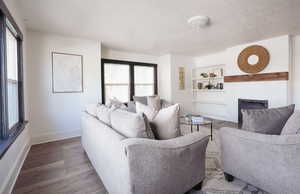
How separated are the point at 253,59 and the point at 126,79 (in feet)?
12.6

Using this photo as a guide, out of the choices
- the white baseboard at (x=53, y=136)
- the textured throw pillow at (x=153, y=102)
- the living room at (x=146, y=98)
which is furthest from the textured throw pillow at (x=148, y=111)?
the textured throw pillow at (x=153, y=102)

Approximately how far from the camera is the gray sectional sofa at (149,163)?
112cm

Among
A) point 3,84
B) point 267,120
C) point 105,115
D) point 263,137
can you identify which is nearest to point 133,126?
point 105,115

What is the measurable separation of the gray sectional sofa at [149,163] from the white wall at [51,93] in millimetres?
2339

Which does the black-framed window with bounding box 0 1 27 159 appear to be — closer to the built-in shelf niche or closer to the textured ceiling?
the textured ceiling

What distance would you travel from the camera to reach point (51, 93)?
3350 mm

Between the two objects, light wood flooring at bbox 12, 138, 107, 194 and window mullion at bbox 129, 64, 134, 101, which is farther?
window mullion at bbox 129, 64, 134, 101

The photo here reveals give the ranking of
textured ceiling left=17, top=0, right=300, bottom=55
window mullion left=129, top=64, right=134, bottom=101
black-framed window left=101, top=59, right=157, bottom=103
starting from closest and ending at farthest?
textured ceiling left=17, top=0, right=300, bottom=55 → black-framed window left=101, top=59, right=157, bottom=103 → window mullion left=129, top=64, right=134, bottom=101

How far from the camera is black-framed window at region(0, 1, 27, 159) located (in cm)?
166

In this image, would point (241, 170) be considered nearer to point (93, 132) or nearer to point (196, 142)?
point (196, 142)

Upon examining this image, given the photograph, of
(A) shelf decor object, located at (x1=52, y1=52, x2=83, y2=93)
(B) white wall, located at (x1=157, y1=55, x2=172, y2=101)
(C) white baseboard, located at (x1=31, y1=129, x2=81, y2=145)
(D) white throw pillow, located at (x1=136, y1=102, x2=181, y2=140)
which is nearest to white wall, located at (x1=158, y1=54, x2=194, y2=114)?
(B) white wall, located at (x1=157, y1=55, x2=172, y2=101)

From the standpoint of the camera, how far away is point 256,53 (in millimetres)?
4094

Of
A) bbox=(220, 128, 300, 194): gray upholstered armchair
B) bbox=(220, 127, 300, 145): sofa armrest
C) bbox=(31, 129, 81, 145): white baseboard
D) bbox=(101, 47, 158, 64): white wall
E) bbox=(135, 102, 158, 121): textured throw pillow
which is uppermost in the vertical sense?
bbox=(101, 47, 158, 64): white wall

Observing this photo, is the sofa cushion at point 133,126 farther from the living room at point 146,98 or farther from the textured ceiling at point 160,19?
the textured ceiling at point 160,19
